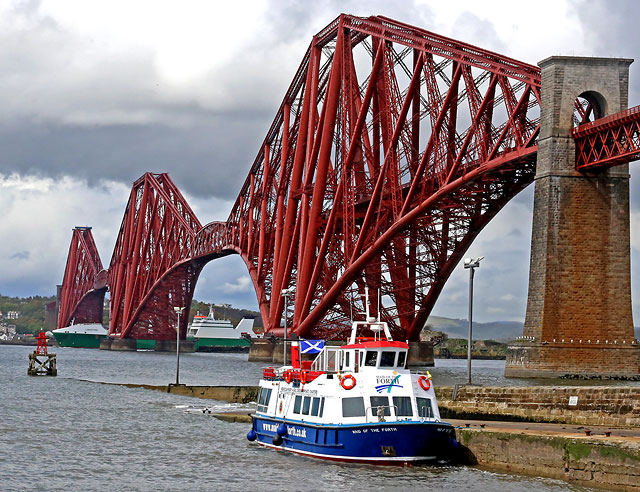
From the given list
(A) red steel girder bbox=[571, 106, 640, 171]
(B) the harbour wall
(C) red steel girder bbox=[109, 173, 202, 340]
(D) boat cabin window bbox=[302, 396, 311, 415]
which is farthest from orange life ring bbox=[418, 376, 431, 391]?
(C) red steel girder bbox=[109, 173, 202, 340]

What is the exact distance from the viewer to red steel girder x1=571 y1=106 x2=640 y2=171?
5969cm

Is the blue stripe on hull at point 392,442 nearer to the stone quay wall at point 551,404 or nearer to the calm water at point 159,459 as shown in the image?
the calm water at point 159,459

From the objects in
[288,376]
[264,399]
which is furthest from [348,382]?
[264,399]

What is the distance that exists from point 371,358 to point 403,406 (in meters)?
2.12

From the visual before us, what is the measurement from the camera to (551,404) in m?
40.3

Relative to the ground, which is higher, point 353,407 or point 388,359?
point 388,359

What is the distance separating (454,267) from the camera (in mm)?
92562

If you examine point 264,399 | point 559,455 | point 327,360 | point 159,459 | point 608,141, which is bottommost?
point 159,459

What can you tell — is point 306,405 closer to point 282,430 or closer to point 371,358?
point 282,430

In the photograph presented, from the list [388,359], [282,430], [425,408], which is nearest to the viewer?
[425,408]

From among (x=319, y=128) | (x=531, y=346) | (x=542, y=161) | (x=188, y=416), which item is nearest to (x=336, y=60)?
(x=319, y=128)

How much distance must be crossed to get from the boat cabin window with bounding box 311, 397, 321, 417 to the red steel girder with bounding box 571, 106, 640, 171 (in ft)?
94.5

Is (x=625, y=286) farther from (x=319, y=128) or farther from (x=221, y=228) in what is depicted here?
(x=221, y=228)

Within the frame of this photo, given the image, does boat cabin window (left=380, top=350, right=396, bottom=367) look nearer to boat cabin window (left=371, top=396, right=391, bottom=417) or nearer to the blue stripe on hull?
boat cabin window (left=371, top=396, right=391, bottom=417)
